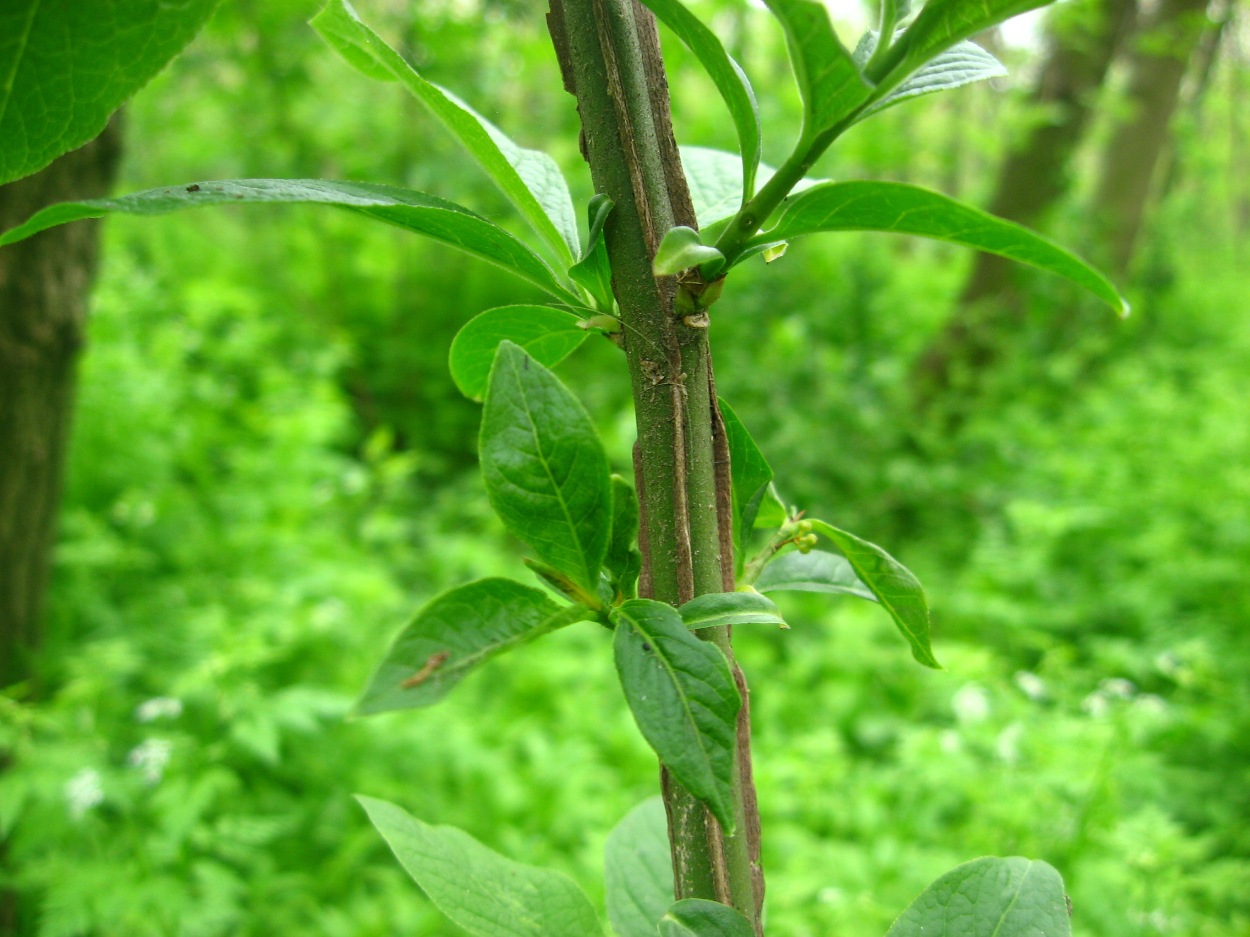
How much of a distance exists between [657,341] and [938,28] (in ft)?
0.52

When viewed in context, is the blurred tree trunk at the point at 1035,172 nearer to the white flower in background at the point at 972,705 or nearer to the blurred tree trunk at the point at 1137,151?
the blurred tree trunk at the point at 1137,151

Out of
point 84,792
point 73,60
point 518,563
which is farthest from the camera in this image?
point 518,563

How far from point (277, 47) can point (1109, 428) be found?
4195mm

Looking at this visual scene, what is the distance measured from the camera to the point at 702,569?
0.39 meters

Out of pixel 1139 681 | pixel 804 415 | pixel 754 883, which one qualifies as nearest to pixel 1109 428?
pixel 804 415

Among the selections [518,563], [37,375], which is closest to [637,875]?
[37,375]

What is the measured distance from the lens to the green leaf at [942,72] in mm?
367

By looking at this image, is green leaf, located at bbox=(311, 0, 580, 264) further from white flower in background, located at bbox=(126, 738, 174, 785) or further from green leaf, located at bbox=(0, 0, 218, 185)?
white flower in background, located at bbox=(126, 738, 174, 785)

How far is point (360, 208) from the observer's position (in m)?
0.36

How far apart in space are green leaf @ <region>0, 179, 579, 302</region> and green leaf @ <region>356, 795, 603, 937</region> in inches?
10.5

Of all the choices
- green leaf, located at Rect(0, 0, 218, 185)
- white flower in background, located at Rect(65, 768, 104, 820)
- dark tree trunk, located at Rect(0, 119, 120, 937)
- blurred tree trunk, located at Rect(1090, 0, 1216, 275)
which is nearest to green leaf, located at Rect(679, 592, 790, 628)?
green leaf, located at Rect(0, 0, 218, 185)

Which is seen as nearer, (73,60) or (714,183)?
(73,60)

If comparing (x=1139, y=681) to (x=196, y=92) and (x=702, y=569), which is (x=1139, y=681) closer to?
(x=702, y=569)

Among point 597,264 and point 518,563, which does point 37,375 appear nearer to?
point 518,563
